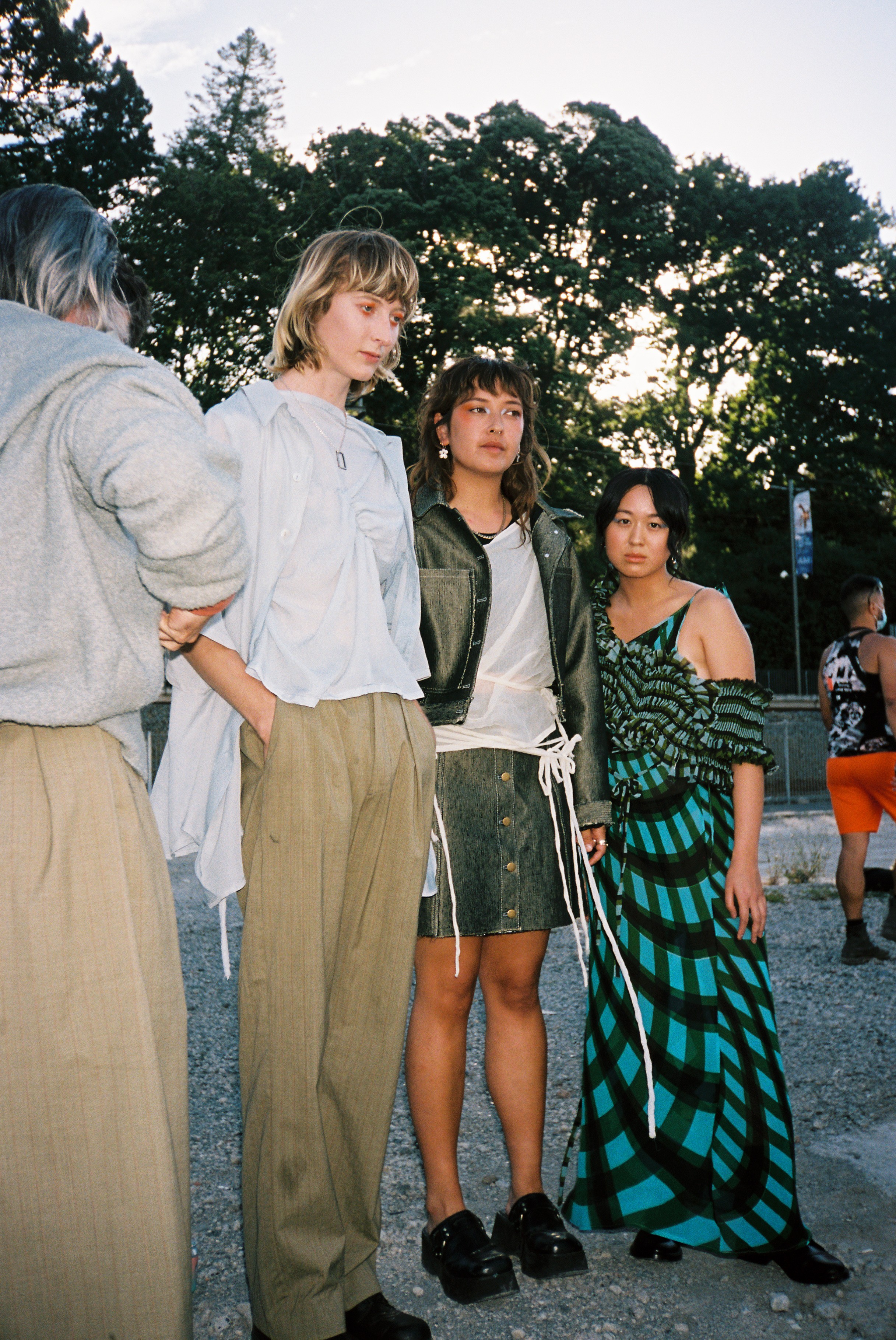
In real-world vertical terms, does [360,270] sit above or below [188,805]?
above

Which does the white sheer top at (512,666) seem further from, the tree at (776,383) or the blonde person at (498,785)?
the tree at (776,383)

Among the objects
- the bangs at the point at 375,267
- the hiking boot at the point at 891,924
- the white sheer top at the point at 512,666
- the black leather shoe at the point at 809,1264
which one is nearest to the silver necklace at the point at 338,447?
the bangs at the point at 375,267

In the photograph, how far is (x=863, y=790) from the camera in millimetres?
6500

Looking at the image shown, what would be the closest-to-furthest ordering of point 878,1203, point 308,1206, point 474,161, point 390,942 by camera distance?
1. point 308,1206
2. point 390,942
3. point 878,1203
4. point 474,161

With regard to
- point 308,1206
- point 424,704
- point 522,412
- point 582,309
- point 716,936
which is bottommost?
point 308,1206

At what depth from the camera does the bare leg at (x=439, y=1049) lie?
279 centimetres

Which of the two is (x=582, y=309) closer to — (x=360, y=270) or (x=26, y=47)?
(x=26, y=47)

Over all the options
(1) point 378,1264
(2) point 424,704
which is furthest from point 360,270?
(1) point 378,1264

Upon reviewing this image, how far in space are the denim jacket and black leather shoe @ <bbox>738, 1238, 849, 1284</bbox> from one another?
3.67 ft

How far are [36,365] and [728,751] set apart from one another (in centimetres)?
197

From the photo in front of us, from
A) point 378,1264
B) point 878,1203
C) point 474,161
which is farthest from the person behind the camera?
point 474,161

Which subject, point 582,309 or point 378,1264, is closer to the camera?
point 378,1264

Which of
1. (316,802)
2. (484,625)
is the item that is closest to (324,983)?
(316,802)

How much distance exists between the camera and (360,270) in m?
2.54
